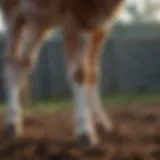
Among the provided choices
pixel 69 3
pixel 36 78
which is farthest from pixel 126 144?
pixel 36 78

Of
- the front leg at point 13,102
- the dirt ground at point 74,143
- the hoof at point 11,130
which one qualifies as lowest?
the dirt ground at point 74,143

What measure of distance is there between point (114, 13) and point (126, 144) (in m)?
0.95

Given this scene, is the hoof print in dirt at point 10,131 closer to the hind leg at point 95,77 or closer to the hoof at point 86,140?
the hoof at point 86,140

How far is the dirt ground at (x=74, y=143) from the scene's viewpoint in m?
3.98

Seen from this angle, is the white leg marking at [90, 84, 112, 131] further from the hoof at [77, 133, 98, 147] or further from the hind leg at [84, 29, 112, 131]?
the hoof at [77, 133, 98, 147]

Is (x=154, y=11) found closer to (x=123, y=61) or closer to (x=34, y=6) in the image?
(x=123, y=61)

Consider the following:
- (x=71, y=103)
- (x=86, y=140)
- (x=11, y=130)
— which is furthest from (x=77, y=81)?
(x=71, y=103)

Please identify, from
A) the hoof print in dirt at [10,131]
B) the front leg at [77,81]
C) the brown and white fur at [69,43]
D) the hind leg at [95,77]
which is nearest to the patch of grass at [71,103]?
the hind leg at [95,77]

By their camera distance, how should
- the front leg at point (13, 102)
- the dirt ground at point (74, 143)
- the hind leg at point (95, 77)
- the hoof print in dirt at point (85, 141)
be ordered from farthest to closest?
1. the hind leg at point (95, 77)
2. the front leg at point (13, 102)
3. the hoof print in dirt at point (85, 141)
4. the dirt ground at point (74, 143)

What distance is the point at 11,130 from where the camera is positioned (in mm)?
4836

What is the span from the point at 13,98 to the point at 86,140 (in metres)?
0.86

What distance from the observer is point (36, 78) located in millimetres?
11102

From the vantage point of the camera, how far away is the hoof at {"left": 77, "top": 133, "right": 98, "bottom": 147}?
171 inches

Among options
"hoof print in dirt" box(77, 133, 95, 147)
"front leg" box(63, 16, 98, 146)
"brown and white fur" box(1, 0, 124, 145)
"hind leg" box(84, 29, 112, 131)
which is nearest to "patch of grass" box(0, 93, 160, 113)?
"hind leg" box(84, 29, 112, 131)
